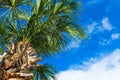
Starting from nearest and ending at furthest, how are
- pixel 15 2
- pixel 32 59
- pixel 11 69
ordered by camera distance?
1. pixel 11 69
2. pixel 32 59
3. pixel 15 2

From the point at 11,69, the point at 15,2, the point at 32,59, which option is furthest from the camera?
the point at 15,2

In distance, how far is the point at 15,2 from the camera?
12555mm

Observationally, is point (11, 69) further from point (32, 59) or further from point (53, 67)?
point (53, 67)

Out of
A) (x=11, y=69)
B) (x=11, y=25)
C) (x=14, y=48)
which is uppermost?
(x=11, y=25)

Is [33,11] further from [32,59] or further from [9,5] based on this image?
[32,59]

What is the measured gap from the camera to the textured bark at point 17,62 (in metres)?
10.6

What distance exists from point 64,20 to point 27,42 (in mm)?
1962

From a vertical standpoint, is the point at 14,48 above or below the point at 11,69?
above

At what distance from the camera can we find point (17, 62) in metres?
11.0

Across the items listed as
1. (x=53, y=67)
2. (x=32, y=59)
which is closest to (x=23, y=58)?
(x=32, y=59)

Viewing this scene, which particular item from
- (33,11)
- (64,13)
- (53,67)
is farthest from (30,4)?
(53,67)

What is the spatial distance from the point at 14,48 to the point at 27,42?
28.0 inches

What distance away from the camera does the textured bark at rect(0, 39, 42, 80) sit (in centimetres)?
1055

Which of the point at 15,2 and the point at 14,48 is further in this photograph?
the point at 15,2
